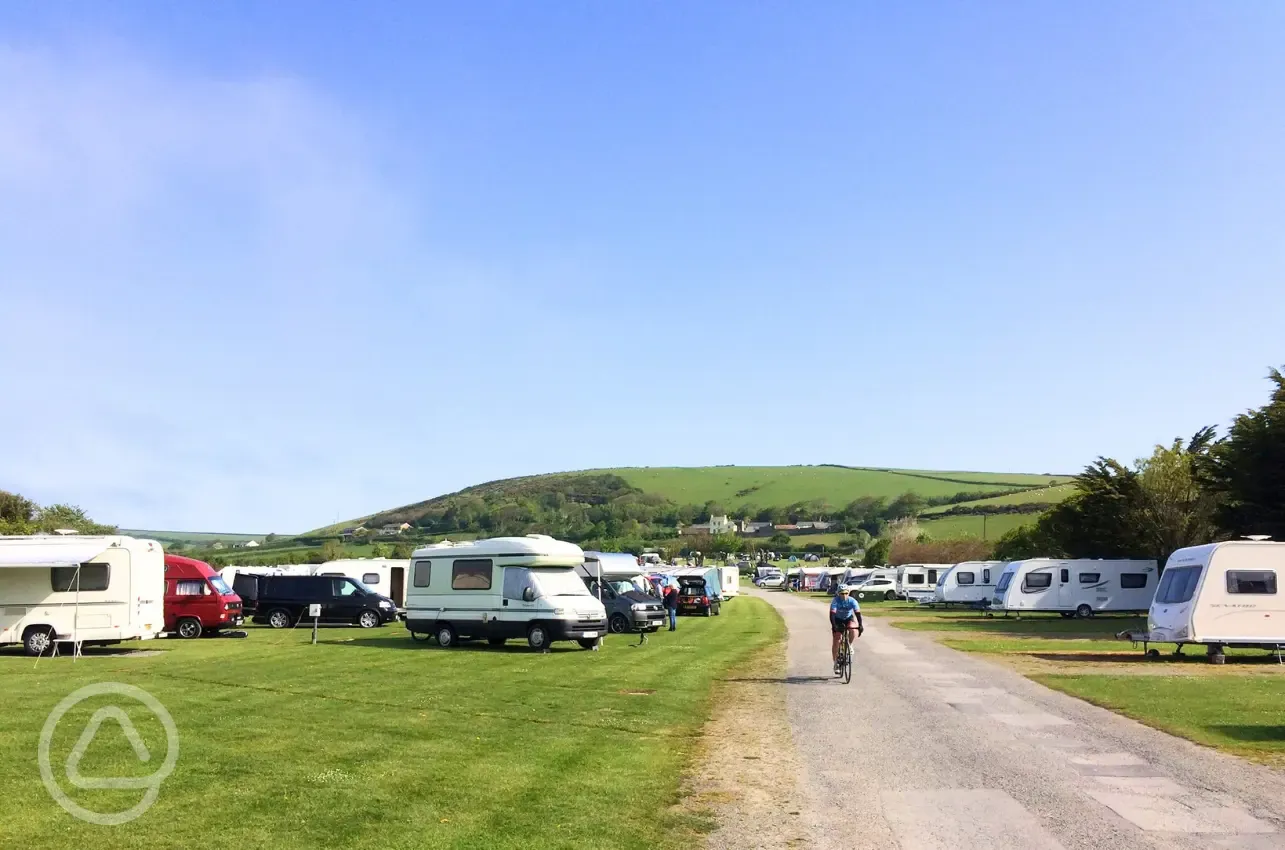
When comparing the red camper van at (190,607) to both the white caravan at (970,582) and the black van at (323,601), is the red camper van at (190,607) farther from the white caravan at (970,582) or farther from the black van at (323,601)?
the white caravan at (970,582)

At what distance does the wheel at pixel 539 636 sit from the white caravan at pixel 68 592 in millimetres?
9344

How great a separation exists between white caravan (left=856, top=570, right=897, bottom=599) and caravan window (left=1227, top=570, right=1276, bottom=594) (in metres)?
45.7

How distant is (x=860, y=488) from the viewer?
15100 centimetres

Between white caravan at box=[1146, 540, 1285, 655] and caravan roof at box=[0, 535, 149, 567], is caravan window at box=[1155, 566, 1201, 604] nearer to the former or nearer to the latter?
white caravan at box=[1146, 540, 1285, 655]

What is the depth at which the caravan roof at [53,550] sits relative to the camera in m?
23.7

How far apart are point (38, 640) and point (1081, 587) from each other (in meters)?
38.1

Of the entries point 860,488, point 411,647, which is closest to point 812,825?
point 411,647

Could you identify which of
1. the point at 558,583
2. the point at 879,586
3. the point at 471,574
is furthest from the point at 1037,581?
the point at 471,574

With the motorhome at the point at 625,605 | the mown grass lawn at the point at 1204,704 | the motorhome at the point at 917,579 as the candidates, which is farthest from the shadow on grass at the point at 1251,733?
the motorhome at the point at 917,579

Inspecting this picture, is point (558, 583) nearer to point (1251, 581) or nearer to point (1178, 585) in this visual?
point (1178, 585)

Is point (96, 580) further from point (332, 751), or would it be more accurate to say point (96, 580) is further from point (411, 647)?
point (332, 751)

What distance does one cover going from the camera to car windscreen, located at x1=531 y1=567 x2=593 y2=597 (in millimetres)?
25312

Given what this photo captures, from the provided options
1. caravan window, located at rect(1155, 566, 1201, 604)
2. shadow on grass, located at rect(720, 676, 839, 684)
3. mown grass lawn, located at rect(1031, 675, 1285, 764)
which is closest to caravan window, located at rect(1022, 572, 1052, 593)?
caravan window, located at rect(1155, 566, 1201, 604)

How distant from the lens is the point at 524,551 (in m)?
25.6
